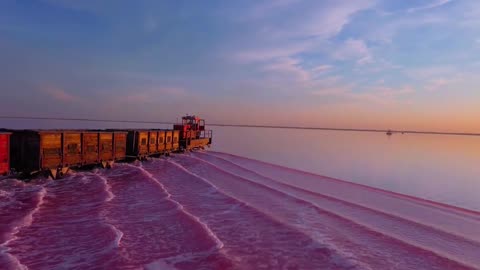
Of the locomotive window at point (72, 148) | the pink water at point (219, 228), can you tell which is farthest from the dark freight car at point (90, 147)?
the pink water at point (219, 228)

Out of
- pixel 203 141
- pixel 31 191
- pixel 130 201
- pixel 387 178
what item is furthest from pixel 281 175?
pixel 203 141

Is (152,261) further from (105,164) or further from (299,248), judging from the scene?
(105,164)

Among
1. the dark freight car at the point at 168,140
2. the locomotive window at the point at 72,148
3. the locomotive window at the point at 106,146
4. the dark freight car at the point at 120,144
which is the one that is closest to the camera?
the locomotive window at the point at 72,148

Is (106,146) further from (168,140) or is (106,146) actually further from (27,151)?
(168,140)

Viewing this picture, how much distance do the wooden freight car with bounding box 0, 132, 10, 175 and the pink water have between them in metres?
A: 0.80

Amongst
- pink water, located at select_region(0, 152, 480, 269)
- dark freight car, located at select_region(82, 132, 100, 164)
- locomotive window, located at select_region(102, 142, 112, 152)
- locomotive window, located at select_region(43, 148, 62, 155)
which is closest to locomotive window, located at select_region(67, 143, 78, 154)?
dark freight car, located at select_region(82, 132, 100, 164)

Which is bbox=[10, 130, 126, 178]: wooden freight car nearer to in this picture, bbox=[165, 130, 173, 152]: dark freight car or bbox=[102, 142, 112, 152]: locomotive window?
bbox=[102, 142, 112, 152]: locomotive window

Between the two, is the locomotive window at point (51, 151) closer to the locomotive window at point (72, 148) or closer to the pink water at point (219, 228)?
the locomotive window at point (72, 148)

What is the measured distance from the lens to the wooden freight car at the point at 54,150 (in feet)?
52.1

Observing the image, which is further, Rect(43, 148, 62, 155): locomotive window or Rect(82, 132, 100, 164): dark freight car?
Rect(82, 132, 100, 164): dark freight car

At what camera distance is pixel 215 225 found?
10547 millimetres

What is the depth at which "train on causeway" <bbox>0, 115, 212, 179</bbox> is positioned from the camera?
1586 cm

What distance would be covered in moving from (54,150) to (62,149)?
53 centimetres

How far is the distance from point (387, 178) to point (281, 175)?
7769 mm
